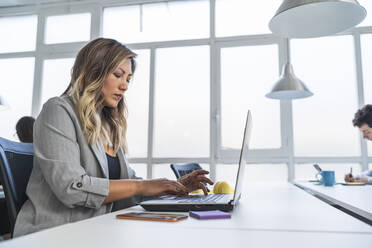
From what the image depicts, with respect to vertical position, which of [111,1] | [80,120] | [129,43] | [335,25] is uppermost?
[111,1]

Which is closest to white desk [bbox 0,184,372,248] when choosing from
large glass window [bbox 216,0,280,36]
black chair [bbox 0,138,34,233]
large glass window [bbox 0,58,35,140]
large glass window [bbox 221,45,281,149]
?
black chair [bbox 0,138,34,233]

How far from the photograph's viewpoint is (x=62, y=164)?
104cm

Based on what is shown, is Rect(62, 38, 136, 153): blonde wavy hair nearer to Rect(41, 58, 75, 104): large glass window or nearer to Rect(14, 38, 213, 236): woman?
Rect(14, 38, 213, 236): woman

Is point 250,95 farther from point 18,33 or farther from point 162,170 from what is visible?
point 18,33

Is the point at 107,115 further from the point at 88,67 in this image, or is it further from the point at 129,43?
the point at 129,43

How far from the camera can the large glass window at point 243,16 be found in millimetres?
4125

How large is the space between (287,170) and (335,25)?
251 centimetres

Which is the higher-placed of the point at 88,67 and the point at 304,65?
the point at 304,65

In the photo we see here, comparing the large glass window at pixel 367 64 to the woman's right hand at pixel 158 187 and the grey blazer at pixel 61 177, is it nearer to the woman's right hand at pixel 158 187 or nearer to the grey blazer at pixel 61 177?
the woman's right hand at pixel 158 187

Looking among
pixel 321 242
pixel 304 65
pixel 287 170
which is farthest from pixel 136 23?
pixel 321 242

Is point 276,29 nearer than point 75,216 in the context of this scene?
No

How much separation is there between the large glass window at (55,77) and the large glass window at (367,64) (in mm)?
3817

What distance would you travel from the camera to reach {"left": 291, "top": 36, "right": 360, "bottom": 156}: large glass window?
3.77 meters

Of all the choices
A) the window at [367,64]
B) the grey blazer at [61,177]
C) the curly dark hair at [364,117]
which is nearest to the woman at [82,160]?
the grey blazer at [61,177]
